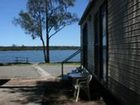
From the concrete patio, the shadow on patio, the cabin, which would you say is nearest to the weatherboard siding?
the cabin

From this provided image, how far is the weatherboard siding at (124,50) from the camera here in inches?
350

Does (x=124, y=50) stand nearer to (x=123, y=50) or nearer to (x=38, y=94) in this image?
(x=123, y=50)

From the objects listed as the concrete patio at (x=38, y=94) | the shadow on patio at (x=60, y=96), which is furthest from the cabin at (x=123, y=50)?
the concrete patio at (x=38, y=94)

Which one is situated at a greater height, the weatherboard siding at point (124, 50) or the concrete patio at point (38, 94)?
the weatherboard siding at point (124, 50)

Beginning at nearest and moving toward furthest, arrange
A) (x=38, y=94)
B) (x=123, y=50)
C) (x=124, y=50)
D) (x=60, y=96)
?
(x=124, y=50), (x=123, y=50), (x=60, y=96), (x=38, y=94)

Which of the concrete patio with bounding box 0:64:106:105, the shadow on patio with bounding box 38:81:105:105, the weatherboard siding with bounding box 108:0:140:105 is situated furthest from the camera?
the concrete patio with bounding box 0:64:106:105

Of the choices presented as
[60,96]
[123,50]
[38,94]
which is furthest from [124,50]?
[38,94]

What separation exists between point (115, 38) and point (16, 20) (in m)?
40.8

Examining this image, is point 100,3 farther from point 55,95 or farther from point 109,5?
→ point 55,95

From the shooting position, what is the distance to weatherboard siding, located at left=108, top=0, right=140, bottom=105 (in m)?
8.90

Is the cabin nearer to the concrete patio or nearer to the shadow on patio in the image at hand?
the shadow on patio

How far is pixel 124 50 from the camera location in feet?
33.5

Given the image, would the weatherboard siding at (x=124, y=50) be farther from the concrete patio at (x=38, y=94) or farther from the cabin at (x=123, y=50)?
the concrete patio at (x=38, y=94)

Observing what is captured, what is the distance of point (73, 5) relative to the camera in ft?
164
